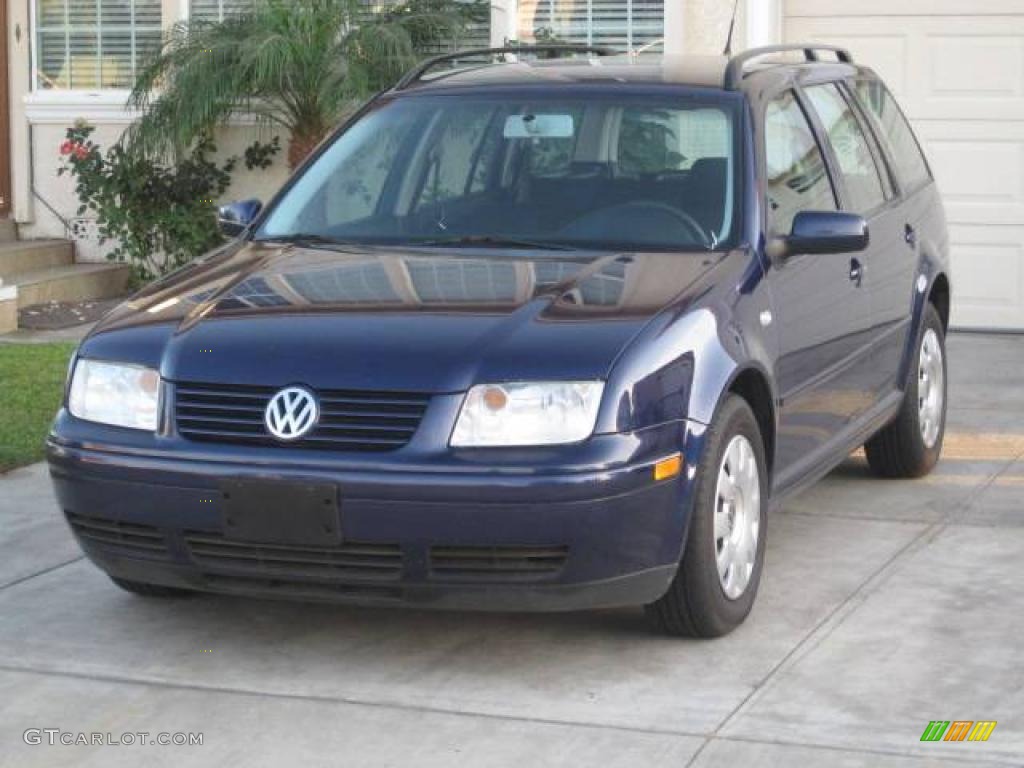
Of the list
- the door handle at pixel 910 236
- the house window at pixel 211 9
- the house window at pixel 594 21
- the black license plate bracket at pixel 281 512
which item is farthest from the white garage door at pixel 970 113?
the black license plate bracket at pixel 281 512

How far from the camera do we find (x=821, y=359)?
6488 mm

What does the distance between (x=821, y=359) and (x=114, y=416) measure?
227 centimetres

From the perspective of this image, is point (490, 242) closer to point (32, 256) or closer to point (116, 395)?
point (116, 395)

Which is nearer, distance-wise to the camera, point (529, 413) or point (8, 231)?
point (529, 413)

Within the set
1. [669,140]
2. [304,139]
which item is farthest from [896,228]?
[304,139]

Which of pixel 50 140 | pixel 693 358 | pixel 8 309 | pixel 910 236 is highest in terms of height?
pixel 50 140

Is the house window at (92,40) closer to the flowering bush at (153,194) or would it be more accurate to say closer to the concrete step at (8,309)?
the flowering bush at (153,194)

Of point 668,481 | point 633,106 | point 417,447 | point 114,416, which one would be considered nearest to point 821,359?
point 633,106

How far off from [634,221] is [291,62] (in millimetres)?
6114

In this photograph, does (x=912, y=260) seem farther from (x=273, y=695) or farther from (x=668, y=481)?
(x=273, y=695)

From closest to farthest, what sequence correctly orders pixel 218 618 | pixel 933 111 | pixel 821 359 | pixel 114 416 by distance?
pixel 114 416 → pixel 218 618 → pixel 821 359 → pixel 933 111

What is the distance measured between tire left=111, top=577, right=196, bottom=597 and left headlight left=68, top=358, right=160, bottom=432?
0.67 meters

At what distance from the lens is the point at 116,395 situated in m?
5.49

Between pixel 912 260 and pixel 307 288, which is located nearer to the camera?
pixel 307 288
